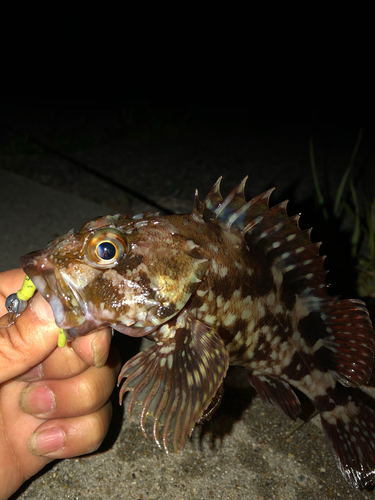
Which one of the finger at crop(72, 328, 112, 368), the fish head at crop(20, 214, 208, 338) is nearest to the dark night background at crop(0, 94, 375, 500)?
the finger at crop(72, 328, 112, 368)

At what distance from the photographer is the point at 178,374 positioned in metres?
1.71

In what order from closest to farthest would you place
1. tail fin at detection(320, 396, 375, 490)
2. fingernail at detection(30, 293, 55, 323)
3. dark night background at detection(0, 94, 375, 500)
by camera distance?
fingernail at detection(30, 293, 55, 323), tail fin at detection(320, 396, 375, 490), dark night background at detection(0, 94, 375, 500)

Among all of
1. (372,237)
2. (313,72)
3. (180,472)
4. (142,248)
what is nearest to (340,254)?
(372,237)

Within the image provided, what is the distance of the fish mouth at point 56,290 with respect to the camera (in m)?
1.49

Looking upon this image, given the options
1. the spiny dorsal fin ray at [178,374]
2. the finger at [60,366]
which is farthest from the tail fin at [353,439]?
the finger at [60,366]

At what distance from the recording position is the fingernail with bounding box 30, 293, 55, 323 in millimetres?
1591

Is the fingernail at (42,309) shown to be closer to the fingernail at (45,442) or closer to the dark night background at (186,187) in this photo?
the fingernail at (45,442)

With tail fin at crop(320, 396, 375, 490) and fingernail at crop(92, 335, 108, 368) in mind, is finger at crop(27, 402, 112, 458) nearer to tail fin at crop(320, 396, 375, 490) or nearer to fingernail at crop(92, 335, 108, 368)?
fingernail at crop(92, 335, 108, 368)

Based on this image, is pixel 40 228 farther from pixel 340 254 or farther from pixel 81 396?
pixel 340 254

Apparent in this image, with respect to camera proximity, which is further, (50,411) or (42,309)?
(50,411)

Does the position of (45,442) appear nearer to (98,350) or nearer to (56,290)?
(98,350)

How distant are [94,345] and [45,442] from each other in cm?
59

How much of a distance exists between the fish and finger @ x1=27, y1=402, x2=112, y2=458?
0.37m

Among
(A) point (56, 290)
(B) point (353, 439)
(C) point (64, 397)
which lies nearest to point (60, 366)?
(C) point (64, 397)
